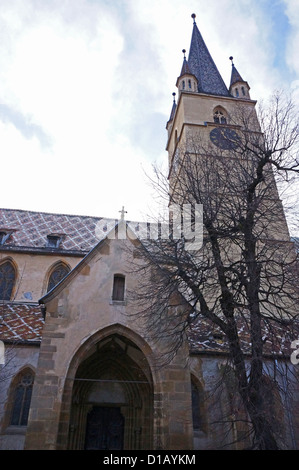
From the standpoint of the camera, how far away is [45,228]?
1919 centimetres

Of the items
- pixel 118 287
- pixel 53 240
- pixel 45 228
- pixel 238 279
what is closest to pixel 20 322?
pixel 118 287

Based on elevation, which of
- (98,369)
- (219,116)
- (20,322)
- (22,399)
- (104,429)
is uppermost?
(219,116)

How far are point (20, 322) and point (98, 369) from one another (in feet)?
11.6

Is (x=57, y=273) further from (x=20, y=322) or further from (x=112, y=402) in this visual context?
(x=112, y=402)

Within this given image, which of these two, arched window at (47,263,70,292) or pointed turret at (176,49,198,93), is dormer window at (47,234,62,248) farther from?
pointed turret at (176,49,198,93)

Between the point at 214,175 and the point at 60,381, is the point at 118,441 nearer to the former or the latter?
the point at 60,381

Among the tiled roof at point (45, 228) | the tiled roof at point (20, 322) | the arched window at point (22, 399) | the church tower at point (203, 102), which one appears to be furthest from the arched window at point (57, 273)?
the church tower at point (203, 102)

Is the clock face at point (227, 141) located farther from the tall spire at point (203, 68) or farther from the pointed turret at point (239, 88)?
the pointed turret at point (239, 88)

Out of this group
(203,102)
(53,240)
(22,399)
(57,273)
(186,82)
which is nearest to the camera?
(22,399)

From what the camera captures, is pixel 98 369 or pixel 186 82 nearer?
pixel 98 369

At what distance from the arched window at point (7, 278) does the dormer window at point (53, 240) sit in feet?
6.84

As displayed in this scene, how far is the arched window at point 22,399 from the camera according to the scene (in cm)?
1096

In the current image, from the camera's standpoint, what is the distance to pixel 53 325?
9.29 m

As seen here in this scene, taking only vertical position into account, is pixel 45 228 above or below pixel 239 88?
below
